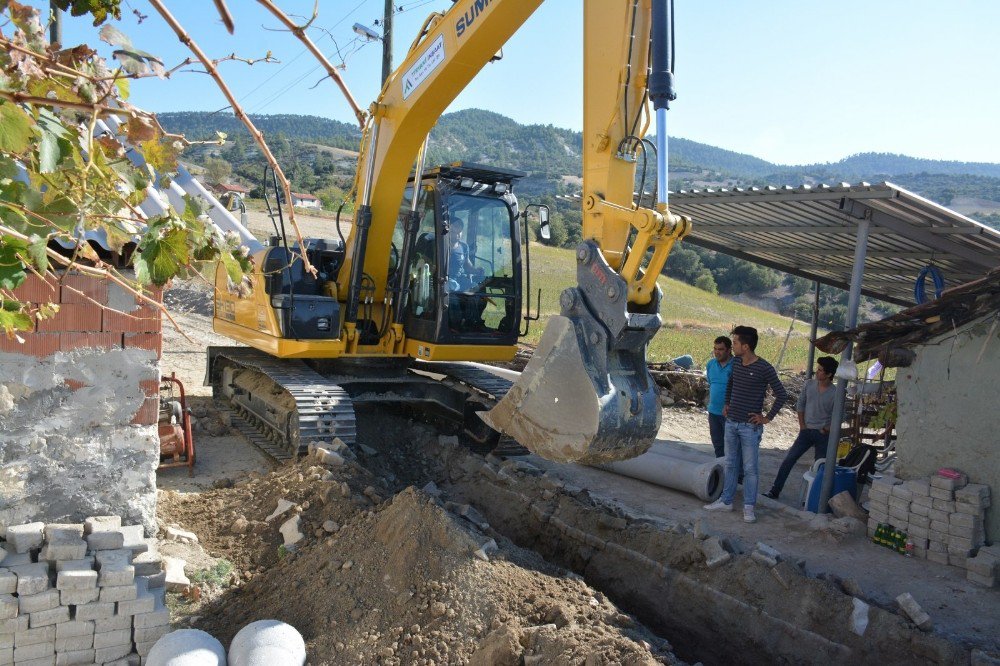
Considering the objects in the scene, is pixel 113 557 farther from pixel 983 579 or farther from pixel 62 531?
pixel 983 579

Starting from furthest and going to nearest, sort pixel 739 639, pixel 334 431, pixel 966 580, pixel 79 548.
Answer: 1. pixel 334 431
2. pixel 966 580
3. pixel 739 639
4. pixel 79 548

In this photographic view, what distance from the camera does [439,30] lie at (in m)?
6.48

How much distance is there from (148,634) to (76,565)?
1.73 ft

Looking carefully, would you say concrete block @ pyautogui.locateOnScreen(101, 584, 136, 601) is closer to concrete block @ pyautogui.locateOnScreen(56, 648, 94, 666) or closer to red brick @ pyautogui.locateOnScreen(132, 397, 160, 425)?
concrete block @ pyautogui.locateOnScreen(56, 648, 94, 666)

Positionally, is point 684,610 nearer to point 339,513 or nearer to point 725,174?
point 339,513

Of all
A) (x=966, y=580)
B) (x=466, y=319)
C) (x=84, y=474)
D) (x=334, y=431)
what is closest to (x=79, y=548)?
(x=84, y=474)

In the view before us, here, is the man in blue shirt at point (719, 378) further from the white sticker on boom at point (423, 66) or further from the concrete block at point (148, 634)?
the concrete block at point (148, 634)

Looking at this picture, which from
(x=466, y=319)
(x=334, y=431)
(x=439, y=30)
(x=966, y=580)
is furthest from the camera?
(x=466, y=319)

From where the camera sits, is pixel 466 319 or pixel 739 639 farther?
pixel 466 319

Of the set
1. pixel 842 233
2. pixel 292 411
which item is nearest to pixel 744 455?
pixel 842 233

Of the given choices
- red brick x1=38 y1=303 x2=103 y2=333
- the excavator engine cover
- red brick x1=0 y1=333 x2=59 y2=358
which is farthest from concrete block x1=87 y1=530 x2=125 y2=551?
the excavator engine cover

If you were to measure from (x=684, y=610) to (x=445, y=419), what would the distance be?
4.28m

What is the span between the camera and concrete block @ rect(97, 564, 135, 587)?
394 cm

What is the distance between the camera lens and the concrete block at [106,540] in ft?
13.3
